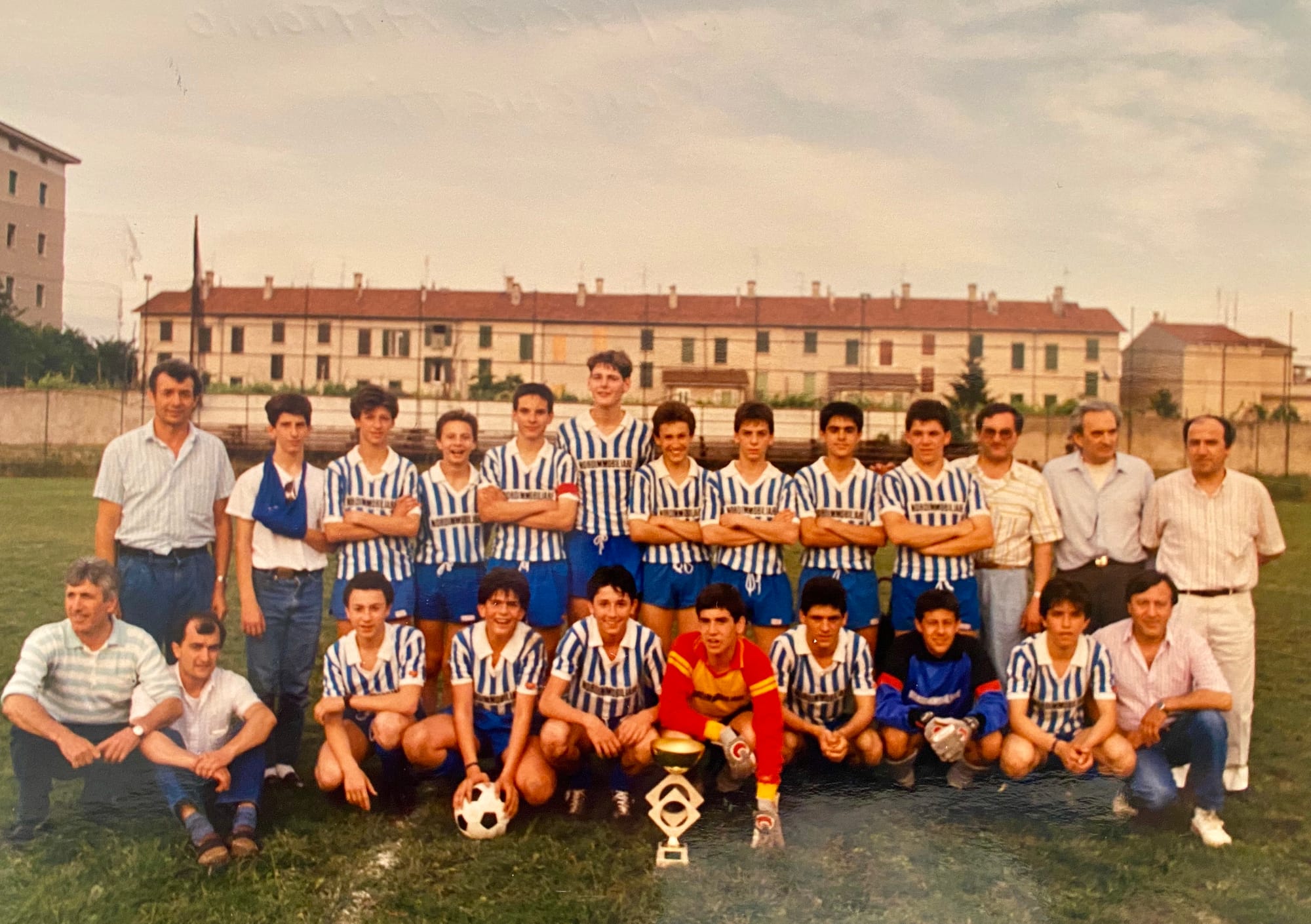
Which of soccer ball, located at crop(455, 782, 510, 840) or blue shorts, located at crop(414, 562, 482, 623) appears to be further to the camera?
blue shorts, located at crop(414, 562, 482, 623)

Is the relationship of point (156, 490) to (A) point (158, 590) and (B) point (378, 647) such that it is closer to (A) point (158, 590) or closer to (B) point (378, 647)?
(A) point (158, 590)

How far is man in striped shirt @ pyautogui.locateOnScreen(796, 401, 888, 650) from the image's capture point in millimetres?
3896

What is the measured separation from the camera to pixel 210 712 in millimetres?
3504

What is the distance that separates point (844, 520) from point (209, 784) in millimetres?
2464

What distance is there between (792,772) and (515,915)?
1.17 metres

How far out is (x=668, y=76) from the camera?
14.0 feet

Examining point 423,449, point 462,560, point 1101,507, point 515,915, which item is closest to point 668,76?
point 423,449

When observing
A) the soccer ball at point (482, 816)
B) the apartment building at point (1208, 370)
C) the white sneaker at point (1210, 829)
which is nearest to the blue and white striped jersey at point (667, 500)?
the soccer ball at point (482, 816)

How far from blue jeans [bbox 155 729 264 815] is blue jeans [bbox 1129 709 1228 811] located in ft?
10.0

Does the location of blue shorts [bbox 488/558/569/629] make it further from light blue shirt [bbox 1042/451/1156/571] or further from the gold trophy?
light blue shirt [bbox 1042/451/1156/571]

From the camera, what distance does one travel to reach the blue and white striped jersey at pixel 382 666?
3602 millimetres

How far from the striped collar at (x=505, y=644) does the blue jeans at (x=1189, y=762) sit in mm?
2232

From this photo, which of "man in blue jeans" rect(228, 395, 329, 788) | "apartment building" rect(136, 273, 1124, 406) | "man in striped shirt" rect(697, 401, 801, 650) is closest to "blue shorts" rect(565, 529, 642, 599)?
"man in striped shirt" rect(697, 401, 801, 650)

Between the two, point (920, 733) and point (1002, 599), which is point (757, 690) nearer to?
point (920, 733)
